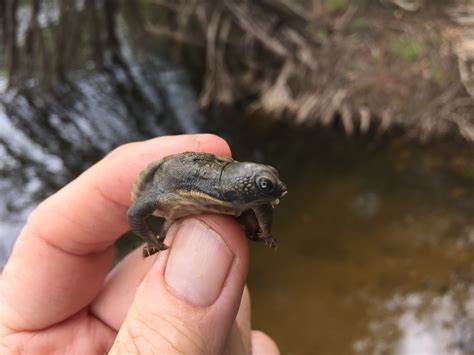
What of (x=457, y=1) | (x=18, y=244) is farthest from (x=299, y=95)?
(x=18, y=244)

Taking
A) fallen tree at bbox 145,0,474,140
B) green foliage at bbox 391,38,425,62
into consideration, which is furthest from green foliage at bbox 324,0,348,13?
green foliage at bbox 391,38,425,62

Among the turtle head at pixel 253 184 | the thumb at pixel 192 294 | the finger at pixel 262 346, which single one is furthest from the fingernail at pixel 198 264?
the finger at pixel 262 346

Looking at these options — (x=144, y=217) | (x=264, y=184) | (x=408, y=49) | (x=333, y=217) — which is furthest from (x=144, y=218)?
(x=408, y=49)

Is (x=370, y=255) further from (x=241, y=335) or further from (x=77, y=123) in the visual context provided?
(x=77, y=123)

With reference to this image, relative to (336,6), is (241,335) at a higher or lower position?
higher

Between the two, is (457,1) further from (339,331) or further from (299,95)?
(339,331)

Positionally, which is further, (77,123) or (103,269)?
(77,123)

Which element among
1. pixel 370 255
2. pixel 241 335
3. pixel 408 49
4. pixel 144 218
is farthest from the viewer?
pixel 408 49
